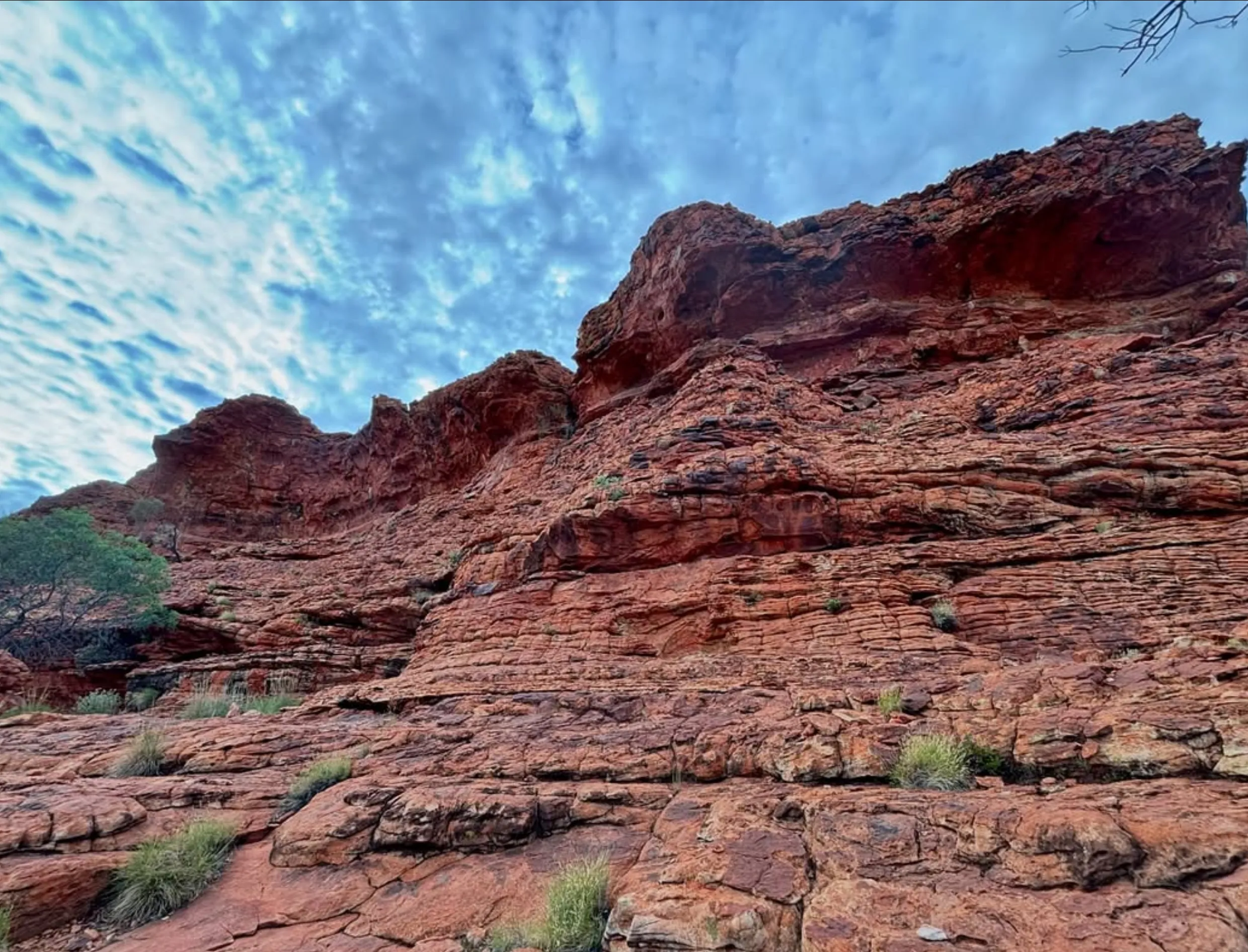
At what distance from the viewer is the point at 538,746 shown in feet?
22.7

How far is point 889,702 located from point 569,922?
4251mm

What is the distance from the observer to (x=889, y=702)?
6465 millimetres

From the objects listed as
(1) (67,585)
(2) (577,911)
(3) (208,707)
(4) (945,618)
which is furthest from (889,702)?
(1) (67,585)

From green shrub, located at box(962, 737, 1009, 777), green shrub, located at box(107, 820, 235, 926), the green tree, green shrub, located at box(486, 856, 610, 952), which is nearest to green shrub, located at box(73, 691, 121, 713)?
the green tree

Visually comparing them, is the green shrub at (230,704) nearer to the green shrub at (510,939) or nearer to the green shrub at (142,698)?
the green shrub at (142,698)

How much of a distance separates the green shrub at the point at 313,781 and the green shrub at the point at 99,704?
12.7 m

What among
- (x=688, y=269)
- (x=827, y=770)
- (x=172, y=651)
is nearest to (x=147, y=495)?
(x=172, y=651)

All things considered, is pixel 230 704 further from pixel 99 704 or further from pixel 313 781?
pixel 313 781

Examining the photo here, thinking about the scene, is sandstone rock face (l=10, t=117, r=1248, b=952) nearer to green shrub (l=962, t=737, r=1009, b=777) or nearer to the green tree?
green shrub (l=962, t=737, r=1009, b=777)

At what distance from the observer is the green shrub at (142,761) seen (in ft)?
24.3

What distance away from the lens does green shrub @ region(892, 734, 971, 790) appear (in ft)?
16.5

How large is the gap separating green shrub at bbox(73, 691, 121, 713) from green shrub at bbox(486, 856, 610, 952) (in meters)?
16.7

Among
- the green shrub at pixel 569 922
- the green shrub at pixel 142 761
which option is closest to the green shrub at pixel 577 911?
the green shrub at pixel 569 922

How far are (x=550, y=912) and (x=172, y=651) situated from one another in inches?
748
